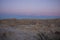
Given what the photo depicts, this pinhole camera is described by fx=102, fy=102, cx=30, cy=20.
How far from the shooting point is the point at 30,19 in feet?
6.80

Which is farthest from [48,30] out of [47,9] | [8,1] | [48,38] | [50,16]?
[8,1]

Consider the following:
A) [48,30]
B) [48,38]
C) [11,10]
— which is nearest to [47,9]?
[48,30]

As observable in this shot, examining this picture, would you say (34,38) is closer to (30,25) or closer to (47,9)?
(30,25)

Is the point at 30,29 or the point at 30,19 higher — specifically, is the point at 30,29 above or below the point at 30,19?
below

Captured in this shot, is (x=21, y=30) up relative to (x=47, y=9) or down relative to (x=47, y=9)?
down

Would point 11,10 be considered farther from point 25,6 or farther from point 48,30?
point 48,30

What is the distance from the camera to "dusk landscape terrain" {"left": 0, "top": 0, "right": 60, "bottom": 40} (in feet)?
6.65

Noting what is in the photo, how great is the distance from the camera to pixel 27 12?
6.82ft

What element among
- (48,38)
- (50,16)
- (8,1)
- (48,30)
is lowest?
(48,38)

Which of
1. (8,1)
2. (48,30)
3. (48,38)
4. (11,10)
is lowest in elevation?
(48,38)

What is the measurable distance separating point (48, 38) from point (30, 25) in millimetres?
441

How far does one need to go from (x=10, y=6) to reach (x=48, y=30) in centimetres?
91

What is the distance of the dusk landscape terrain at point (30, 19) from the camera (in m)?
2.03

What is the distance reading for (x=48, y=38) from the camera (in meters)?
2.03
